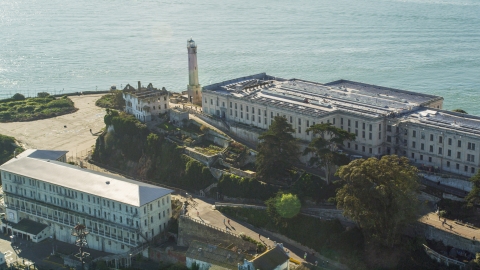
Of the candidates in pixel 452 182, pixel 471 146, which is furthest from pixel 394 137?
pixel 452 182

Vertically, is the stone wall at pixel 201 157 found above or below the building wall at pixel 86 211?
above

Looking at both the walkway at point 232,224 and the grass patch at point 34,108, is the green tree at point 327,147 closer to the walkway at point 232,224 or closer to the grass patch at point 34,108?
the walkway at point 232,224

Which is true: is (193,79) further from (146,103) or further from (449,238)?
(449,238)

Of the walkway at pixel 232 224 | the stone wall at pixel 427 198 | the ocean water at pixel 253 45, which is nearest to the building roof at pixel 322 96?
the stone wall at pixel 427 198

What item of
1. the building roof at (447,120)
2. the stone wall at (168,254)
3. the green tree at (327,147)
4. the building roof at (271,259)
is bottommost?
the stone wall at (168,254)

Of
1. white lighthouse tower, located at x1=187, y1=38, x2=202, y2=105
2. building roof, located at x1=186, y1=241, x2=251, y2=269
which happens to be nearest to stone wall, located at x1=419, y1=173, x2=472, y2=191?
building roof, located at x1=186, y1=241, x2=251, y2=269

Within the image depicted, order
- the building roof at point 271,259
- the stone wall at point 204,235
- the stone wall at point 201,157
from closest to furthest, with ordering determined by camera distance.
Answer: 1. the building roof at point 271,259
2. the stone wall at point 204,235
3. the stone wall at point 201,157
